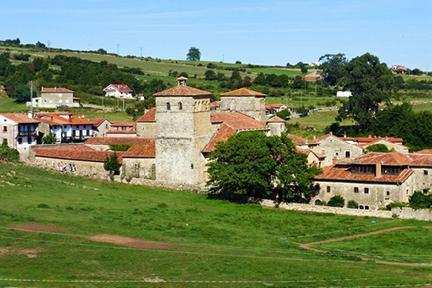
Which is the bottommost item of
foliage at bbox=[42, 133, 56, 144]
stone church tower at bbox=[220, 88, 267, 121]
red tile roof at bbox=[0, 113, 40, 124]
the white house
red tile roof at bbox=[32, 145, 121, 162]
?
red tile roof at bbox=[32, 145, 121, 162]

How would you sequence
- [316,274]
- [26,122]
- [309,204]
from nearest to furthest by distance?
[316,274], [309,204], [26,122]

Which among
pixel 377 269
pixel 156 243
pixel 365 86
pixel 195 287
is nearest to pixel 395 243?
pixel 377 269

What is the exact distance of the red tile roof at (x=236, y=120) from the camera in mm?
78312

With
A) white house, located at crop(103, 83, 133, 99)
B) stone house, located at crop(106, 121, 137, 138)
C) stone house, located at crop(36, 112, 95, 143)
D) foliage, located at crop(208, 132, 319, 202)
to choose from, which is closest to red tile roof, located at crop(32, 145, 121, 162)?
stone house, located at crop(106, 121, 137, 138)

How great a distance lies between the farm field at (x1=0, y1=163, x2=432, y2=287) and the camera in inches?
1508

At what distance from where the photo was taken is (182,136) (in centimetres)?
7306

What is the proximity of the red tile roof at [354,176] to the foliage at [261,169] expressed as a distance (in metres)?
1.61

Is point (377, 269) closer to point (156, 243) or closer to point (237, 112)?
point (156, 243)

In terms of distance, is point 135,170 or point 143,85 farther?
point 143,85

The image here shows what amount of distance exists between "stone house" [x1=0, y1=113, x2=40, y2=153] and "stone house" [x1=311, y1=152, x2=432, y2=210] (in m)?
35.6

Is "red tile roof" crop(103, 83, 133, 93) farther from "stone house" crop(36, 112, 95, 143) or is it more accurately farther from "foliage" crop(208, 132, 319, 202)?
"foliage" crop(208, 132, 319, 202)

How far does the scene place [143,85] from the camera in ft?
520

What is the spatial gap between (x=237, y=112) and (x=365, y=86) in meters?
18.2

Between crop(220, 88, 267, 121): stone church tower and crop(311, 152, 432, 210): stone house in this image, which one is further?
crop(220, 88, 267, 121): stone church tower
